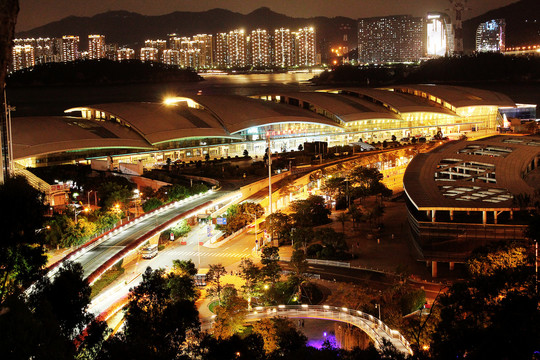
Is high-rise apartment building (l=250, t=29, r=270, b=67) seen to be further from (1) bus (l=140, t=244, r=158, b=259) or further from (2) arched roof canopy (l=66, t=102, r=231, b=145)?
(1) bus (l=140, t=244, r=158, b=259)

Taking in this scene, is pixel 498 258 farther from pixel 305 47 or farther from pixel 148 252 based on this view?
pixel 305 47

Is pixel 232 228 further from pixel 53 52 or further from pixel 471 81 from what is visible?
pixel 53 52

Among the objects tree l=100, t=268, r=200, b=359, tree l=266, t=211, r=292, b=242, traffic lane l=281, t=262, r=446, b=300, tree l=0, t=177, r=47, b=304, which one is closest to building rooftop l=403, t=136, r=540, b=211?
traffic lane l=281, t=262, r=446, b=300

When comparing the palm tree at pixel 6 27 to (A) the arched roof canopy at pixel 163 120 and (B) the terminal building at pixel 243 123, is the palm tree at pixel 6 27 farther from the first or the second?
(A) the arched roof canopy at pixel 163 120

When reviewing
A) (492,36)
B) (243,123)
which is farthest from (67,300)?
(492,36)

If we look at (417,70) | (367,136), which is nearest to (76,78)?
(417,70)

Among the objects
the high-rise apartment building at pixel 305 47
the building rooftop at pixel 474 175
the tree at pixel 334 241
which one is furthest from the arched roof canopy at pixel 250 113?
the high-rise apartment building at pixel 305 47

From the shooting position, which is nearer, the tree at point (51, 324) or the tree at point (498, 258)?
the tree at point (51, 324)
